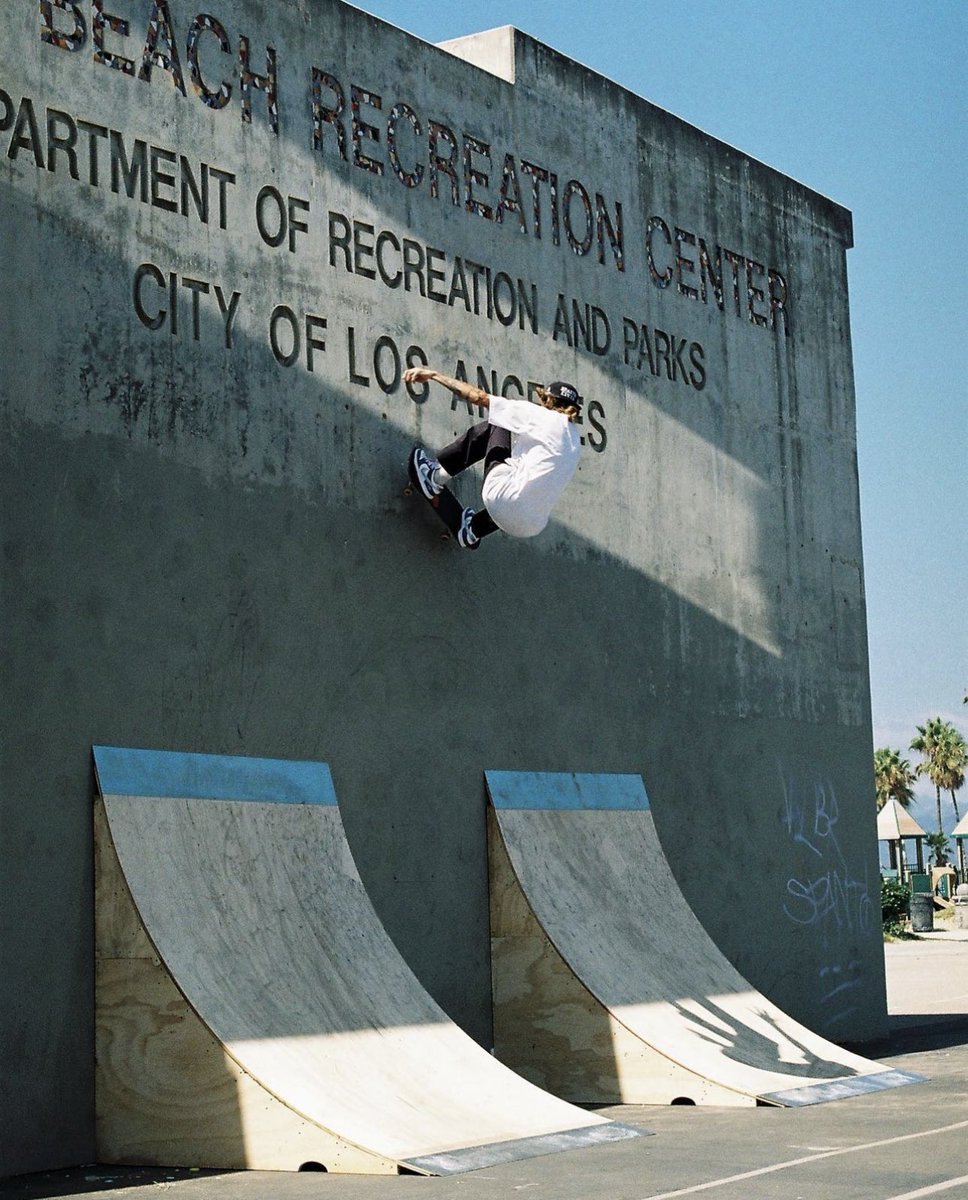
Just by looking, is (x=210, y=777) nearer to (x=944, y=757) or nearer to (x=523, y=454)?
(x=523, y=454)

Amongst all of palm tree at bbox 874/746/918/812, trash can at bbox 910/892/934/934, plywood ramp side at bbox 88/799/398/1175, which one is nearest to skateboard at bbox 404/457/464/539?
plywood ramp side at bbox 88/799/398/1175

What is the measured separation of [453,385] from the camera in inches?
427

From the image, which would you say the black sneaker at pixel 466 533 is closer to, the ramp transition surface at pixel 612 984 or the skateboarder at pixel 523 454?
the skateboarder at pixel 523 454

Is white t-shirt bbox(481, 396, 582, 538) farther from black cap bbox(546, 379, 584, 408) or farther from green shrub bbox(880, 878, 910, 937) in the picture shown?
green shrub bbox(880, 878, 910, 937)

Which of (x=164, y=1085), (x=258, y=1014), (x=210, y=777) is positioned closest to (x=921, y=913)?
(x=210, y=777)

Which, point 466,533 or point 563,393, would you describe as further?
point 466,533

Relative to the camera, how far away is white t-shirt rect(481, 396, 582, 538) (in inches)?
428

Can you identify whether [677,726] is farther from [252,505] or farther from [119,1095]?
[119,1095]

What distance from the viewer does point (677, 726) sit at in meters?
13.7

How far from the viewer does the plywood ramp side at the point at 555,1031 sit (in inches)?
427

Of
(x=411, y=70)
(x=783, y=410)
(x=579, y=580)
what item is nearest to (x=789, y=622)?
(x=783, y=410)

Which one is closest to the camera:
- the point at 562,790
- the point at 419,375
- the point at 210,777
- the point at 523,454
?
the point at 210,777

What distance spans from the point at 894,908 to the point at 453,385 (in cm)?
2630

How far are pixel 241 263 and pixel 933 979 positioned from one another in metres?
14.8
